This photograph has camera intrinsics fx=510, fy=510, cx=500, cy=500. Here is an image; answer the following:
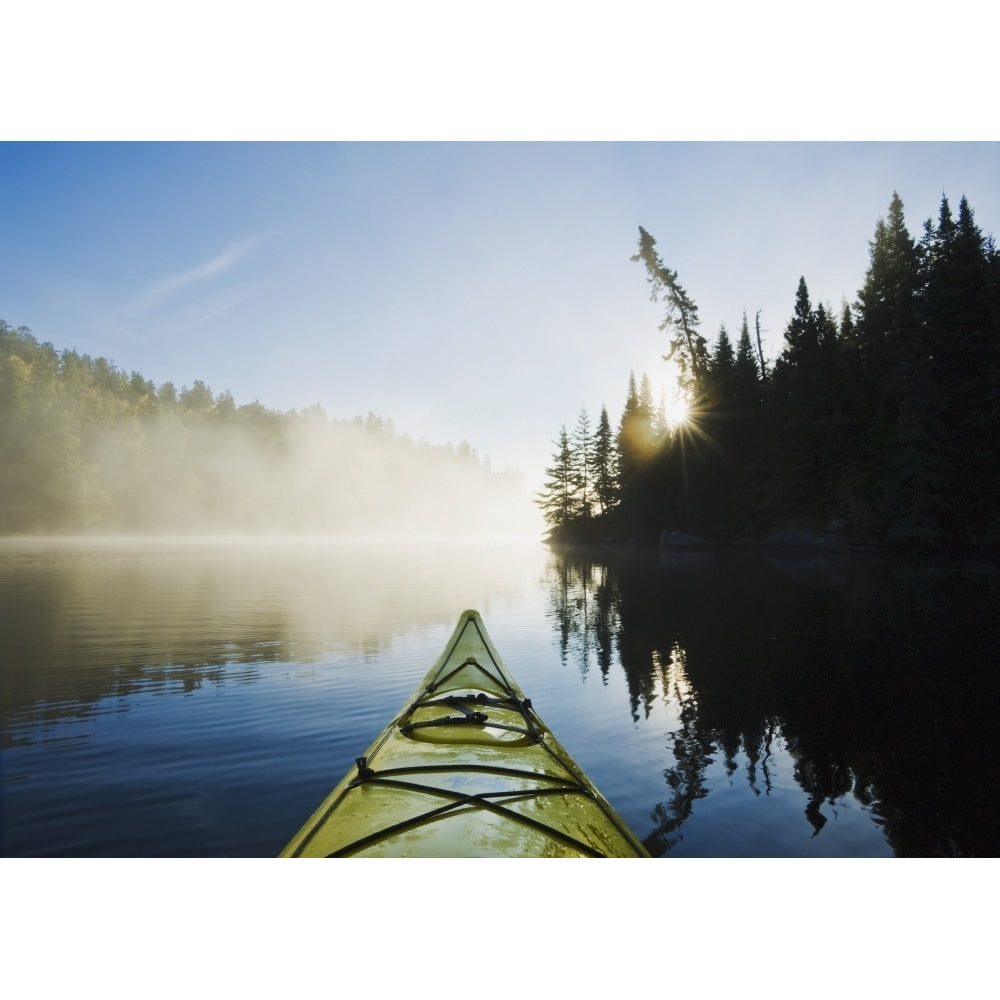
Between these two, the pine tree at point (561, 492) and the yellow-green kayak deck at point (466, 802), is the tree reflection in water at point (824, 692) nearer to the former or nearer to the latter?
the yellow-green kayak deck at point (466, 802)

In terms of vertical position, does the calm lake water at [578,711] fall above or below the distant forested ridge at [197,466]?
below

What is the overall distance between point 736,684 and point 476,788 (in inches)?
248

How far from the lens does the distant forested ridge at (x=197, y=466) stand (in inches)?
2188

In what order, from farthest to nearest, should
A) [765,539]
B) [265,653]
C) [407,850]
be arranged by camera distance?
[765,539] < [265,653] < [407,850]

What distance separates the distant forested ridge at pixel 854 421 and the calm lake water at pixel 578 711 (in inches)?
414

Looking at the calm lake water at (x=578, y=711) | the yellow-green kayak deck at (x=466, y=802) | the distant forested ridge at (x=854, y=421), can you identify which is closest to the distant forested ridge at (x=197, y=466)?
the calm lake water at (x=578, y=711)

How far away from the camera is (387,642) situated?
11492mm

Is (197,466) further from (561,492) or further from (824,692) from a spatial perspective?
(824,692)

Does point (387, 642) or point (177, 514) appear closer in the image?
point (387, 642)

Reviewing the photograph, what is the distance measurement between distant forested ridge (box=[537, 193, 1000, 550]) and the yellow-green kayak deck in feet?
91.8

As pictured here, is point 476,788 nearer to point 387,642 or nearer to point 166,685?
point 166,685

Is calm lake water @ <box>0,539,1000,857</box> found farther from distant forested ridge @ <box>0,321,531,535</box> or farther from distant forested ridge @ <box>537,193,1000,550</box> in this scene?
distant forested ridge @ <box>0,321,531,535</box>

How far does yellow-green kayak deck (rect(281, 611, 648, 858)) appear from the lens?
3.12 m
